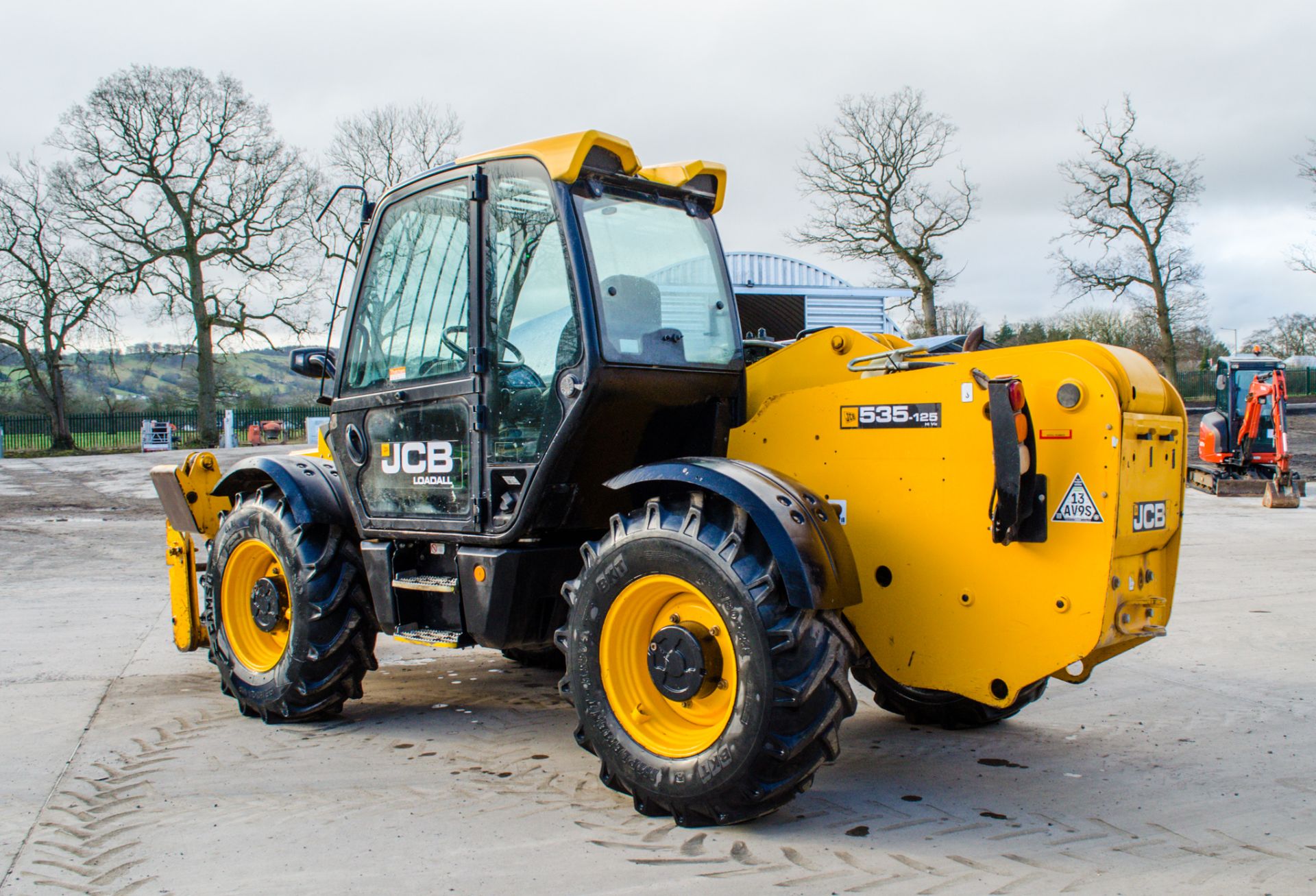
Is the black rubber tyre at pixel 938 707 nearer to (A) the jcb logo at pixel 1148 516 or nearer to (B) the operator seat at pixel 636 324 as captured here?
(A) the jcb logo at pixel 1148 516

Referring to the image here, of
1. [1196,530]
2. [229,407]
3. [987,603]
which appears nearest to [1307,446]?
[1196,530]

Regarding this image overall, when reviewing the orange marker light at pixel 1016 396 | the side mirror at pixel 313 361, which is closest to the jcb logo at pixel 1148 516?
the orange marker light at pixel 1016 396

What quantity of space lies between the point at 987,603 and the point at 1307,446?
26329mm

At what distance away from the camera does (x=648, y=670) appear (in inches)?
153

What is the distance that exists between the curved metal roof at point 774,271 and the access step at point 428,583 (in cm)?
1239

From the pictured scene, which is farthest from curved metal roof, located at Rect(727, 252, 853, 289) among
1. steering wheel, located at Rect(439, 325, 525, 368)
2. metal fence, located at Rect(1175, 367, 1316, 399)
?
metal fence, located at Rect(1175, 367, 1316, 399)

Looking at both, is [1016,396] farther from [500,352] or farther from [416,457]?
[416,457]

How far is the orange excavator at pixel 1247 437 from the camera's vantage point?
53.7ft

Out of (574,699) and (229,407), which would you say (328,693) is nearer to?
(574,699)

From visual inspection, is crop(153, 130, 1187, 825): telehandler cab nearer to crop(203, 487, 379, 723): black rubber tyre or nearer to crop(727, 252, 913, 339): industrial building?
crop(203, 487, 379, 723): black rubber tyre

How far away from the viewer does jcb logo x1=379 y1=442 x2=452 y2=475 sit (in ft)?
15.0

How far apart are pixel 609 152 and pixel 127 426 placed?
38.0 m

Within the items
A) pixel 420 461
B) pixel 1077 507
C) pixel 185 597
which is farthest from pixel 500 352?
pixel 185 597

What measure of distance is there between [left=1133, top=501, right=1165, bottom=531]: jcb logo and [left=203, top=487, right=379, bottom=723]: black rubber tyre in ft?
10.8
